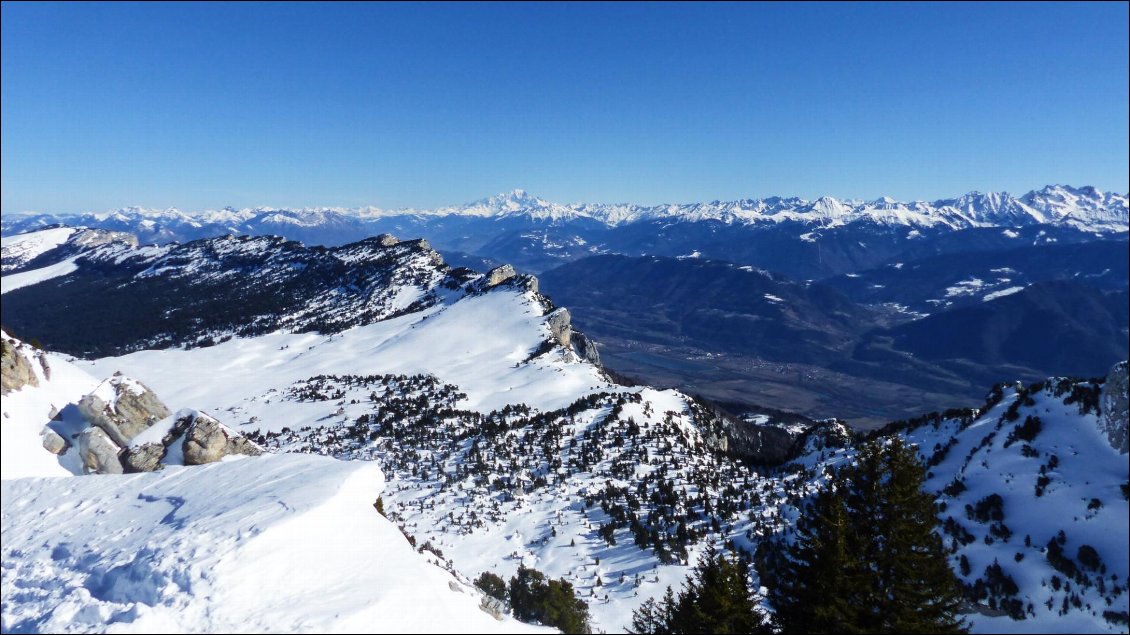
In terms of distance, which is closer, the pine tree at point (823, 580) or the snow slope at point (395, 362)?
the pine tree at point (823, 580)

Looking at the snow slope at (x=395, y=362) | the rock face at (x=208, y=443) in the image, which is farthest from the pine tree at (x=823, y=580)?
the snow slope at (x=395, y=362)

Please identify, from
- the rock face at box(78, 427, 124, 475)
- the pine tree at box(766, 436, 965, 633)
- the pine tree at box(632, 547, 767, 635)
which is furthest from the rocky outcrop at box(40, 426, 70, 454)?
the pine tree at box(766, 436, 965, 633)

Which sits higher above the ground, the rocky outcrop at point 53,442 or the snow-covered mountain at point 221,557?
the snow-covered mountain at point 221,557

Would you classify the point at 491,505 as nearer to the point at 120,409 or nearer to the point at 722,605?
the point at 120,409

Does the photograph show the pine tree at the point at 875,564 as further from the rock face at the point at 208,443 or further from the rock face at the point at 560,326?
the rock face at the point at 560,326

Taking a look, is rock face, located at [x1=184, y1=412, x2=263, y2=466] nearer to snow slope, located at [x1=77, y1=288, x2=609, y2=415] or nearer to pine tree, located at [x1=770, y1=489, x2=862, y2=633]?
pine tree, located at [x1=770, y1=489, x2=862, y2=633]

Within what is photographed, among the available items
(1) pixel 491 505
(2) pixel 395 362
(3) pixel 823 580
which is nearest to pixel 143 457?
(1) pixel 491 505

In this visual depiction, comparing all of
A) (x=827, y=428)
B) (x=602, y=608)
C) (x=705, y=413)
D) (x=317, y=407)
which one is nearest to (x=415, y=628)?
(x=602, y=608)
